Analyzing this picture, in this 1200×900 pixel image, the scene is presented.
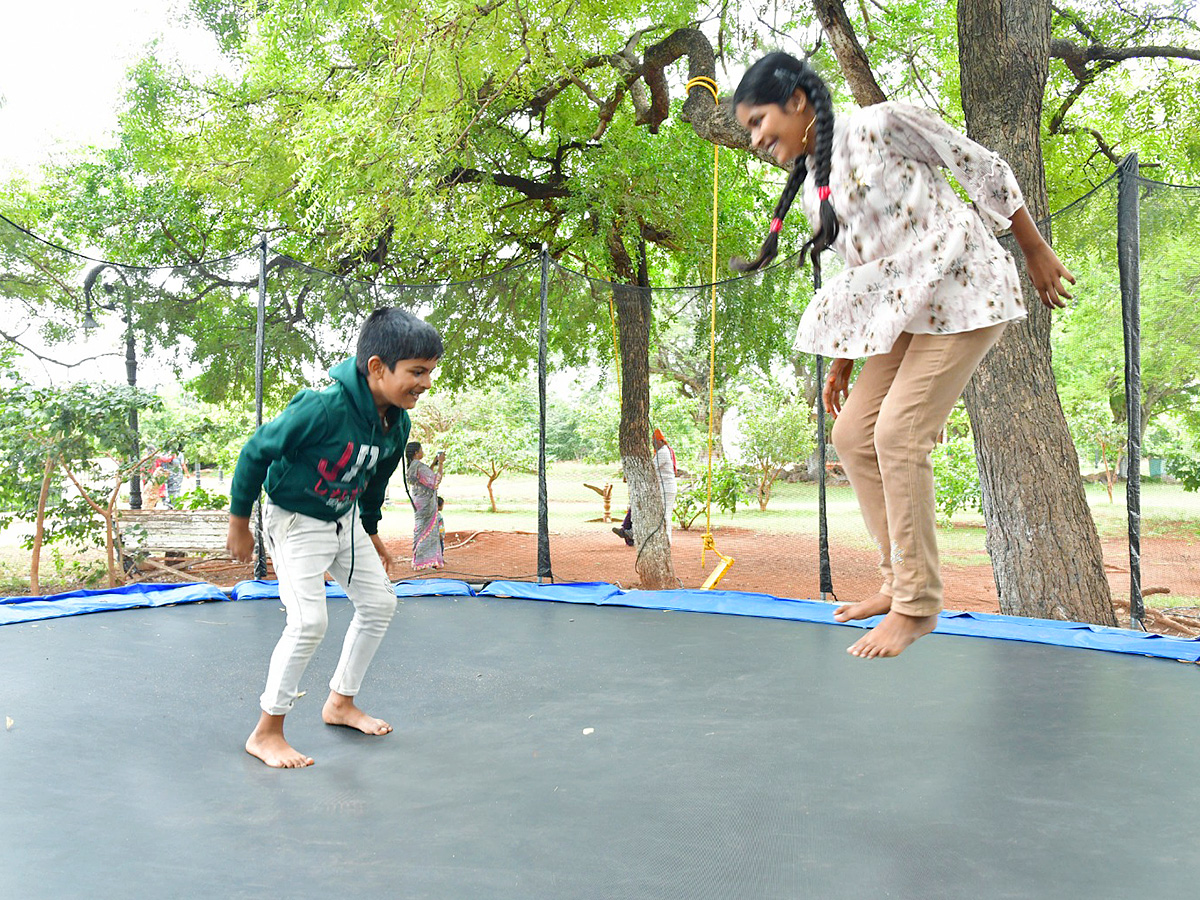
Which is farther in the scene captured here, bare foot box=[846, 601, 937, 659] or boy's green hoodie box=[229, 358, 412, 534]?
boy's green hoodie box=[229, 358, 412, 534]

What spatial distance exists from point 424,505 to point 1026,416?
124 inches

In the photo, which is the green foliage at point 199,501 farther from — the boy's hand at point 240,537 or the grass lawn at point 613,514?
the boy's hand at point 240,537

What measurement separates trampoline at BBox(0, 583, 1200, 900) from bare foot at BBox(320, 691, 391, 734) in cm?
3

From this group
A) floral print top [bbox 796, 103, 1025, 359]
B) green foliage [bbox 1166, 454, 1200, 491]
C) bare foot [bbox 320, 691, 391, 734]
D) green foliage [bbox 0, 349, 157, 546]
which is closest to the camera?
floral print top [bbox 796, 103, 1025, 359]

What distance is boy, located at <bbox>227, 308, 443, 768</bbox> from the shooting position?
163 cm

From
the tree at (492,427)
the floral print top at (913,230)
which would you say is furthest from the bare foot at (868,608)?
the tree at (492,427)

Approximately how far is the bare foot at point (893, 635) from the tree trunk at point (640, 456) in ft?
11.7

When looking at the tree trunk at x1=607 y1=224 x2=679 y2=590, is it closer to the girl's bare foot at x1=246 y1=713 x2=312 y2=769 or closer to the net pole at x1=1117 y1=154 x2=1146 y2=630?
the net pole at x1=1117 y1=154 x2=1146 y2=630

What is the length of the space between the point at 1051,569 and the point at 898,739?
5.77 ft

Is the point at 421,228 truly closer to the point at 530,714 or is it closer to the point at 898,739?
the point at 530,714

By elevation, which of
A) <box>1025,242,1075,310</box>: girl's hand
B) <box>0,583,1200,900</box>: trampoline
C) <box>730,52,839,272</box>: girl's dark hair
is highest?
<box>730,52,839,272</box>: girl's dark hair

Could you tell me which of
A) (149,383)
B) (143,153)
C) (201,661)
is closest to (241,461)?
(201,661)

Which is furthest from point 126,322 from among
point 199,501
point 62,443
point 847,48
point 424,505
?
point 847,48

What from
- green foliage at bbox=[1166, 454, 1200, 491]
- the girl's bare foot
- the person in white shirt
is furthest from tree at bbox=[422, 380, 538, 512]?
green foliage at bbox=[1166, 454, 1200, 491]
